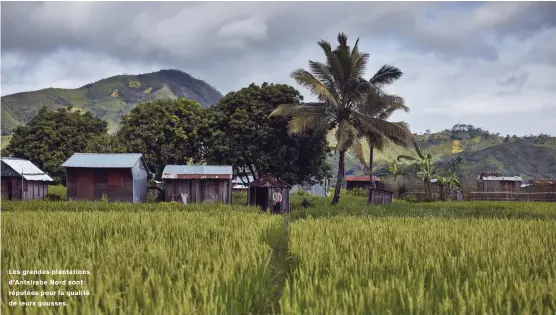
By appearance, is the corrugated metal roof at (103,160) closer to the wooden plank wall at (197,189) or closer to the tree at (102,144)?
the wooden plank wall at (197,189)

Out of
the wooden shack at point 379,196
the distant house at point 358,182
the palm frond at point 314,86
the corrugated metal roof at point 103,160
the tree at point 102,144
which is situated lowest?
the wooden shack at point 379,196

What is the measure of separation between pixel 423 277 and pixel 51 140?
114 ft

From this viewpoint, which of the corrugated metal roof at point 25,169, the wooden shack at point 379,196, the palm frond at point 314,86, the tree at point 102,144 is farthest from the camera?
the tree at point 102,144

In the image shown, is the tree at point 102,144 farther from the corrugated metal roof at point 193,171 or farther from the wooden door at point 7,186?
the corrugated metal roof at point 193,171

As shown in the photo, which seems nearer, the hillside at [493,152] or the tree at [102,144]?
the tree at [102,144]

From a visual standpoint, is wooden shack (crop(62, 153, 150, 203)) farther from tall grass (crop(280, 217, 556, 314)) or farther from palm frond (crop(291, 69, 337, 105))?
tall grass (crop(280, 217, 556, 314))

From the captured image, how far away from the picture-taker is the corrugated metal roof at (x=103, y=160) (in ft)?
78.1

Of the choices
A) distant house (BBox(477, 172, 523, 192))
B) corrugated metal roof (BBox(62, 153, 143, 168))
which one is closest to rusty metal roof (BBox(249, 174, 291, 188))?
corrugated metal roof (BBox(62, 153, 143, 168))

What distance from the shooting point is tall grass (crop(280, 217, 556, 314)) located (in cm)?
377

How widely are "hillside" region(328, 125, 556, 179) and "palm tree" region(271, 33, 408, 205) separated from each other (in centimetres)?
5281

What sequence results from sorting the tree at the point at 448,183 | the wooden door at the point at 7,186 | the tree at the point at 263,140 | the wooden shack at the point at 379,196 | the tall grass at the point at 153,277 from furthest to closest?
1. the tree at the point at 448,183
2. the wooden door at the point at 7,186
3. the wooden shack at the point at 379,196
4. the tree at the point at 263,140
5. the tall grass at the point at 153,277

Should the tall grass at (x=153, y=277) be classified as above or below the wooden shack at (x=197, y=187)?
below

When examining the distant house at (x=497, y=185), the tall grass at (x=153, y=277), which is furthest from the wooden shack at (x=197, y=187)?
the distant house at (x=497, y=185)

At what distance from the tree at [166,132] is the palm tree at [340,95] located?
8.01m
